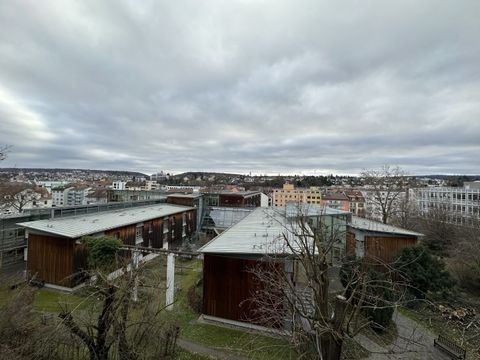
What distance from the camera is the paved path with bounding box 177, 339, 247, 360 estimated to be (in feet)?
27.5

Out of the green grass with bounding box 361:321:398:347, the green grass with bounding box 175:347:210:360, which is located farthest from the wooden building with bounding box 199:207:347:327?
the green grass with bounding box 361:321:398:347

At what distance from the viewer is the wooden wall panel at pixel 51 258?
46.2 feet

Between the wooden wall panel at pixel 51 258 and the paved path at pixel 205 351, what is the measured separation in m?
8.73

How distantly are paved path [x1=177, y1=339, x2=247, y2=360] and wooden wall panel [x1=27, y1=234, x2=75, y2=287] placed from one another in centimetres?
873

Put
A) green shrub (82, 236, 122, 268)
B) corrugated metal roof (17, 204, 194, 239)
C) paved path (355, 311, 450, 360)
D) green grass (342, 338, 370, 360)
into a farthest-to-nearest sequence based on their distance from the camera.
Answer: corrugated metal roof (17, 204, 194, 239) → green shrub (82, 236, 122, 268) → paved path (355, 311, 450, 360) → green grass (342, 338, 370, 360)

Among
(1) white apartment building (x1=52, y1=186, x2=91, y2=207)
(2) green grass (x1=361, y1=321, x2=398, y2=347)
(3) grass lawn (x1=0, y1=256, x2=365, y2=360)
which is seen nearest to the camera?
(3) grass lawn (x1=0, y1=256, x2=365, y2=360)

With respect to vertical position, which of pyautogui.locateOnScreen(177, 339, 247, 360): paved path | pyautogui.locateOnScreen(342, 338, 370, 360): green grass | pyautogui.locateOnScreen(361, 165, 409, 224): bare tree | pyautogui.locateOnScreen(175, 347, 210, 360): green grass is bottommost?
pyautogui.locateOnScreen(177, 339, 247, 360): paved path

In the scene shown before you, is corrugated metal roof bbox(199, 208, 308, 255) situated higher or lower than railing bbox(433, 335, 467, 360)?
higher

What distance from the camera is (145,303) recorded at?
225 inches

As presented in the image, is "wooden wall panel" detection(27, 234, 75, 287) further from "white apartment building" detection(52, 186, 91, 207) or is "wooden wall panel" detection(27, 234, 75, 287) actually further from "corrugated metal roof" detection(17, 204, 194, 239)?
"white apartment building" detection(52, 186, 91, 207)

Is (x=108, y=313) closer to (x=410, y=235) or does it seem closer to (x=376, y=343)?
(x=376, y=343)

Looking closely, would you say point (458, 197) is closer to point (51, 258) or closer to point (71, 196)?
point (51, 258)

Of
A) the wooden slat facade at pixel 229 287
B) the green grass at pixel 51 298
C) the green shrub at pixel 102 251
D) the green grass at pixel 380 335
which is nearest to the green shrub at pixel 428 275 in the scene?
the green grass at pixel 380 335

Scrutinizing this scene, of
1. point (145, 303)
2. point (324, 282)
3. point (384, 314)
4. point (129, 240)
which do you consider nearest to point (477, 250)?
point (384, 314)
